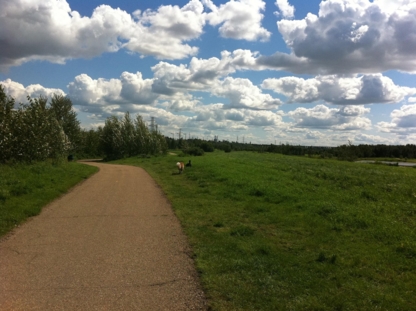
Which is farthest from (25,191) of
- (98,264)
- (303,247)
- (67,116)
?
(67,116)

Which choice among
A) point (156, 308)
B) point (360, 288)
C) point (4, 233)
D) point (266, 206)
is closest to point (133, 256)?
point (156, 308)

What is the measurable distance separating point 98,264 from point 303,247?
455 centimetres

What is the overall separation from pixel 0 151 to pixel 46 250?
1570 cm

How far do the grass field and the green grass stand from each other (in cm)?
469

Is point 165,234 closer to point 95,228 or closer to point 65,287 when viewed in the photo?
point 95,228

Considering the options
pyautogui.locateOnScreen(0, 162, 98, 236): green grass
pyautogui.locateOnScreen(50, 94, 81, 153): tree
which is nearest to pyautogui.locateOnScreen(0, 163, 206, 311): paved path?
pyautogui.locateOnScreen(0, 162, 98, 236): green grass

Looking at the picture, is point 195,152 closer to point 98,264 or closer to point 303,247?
point 303,247

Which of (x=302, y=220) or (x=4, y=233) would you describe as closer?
(x=4, y=233)

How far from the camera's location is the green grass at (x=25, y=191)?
1001 cm

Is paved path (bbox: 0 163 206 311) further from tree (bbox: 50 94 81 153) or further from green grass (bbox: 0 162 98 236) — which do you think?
tree (bbox: 50 94 81 153)

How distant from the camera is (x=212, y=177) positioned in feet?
71.1

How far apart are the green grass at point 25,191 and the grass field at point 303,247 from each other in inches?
185

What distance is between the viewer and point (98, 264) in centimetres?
652

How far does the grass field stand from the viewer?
5453mm
